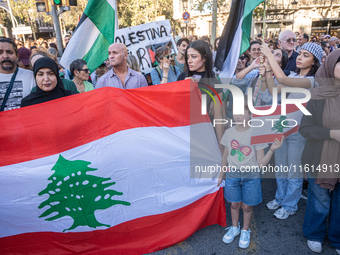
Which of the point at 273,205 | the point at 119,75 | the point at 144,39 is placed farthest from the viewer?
the point at 144,39

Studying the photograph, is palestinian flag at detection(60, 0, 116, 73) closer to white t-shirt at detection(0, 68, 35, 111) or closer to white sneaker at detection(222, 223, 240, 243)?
white t-shirt at detection(0, 68, 35, 111)

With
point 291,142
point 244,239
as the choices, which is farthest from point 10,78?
point 291,142

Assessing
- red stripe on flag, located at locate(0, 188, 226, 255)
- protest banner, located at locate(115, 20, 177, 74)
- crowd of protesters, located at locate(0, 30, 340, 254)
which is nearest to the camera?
crowd of protesters, located at locate(0, 30, 340, 254)

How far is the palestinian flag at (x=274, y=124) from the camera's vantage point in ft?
8.45

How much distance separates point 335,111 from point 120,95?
6.66ft

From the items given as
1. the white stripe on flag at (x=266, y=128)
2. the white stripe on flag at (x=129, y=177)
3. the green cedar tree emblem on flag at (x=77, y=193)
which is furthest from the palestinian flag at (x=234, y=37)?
the green cedar tree emblem on flag at (x=77, y=193)

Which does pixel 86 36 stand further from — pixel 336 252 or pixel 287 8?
pixel 287 8

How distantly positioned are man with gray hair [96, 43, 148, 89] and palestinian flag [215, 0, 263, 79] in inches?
50.1

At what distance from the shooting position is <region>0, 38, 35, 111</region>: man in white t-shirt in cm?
311

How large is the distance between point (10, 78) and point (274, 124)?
10.2 feet

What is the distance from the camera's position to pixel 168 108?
279cm

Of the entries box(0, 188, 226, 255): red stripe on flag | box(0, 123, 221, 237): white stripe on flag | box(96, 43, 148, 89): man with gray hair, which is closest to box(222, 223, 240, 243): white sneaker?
box(0, 188, 226, 255): red stripe on flag

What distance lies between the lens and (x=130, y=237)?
103 inches

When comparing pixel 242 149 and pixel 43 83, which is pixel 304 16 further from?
pixel 43 83
